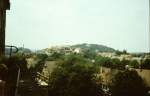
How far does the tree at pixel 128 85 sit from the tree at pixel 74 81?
231 cm

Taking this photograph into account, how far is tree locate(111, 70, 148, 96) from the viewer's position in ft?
123

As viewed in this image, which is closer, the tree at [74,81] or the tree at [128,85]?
the tree at [128,85]

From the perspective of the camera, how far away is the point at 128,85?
1500 inches

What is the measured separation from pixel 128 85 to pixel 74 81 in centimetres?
732

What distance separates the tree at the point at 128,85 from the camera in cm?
3756

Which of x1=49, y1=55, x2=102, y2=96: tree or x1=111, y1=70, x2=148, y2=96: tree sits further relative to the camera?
x1=49, y1=55, x2=102, y2=96: tree

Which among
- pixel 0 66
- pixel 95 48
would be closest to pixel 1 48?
Result: pixel 0 66

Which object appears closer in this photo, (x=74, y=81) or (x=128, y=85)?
(x=128, y=85)

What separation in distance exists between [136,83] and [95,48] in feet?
289

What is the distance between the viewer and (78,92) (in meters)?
38.6

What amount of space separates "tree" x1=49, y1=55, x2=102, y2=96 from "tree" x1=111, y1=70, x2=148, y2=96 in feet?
7.58

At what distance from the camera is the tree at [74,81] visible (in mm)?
38250

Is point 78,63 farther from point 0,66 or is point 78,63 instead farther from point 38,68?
point 0,66

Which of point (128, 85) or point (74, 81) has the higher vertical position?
point (74, 81)
